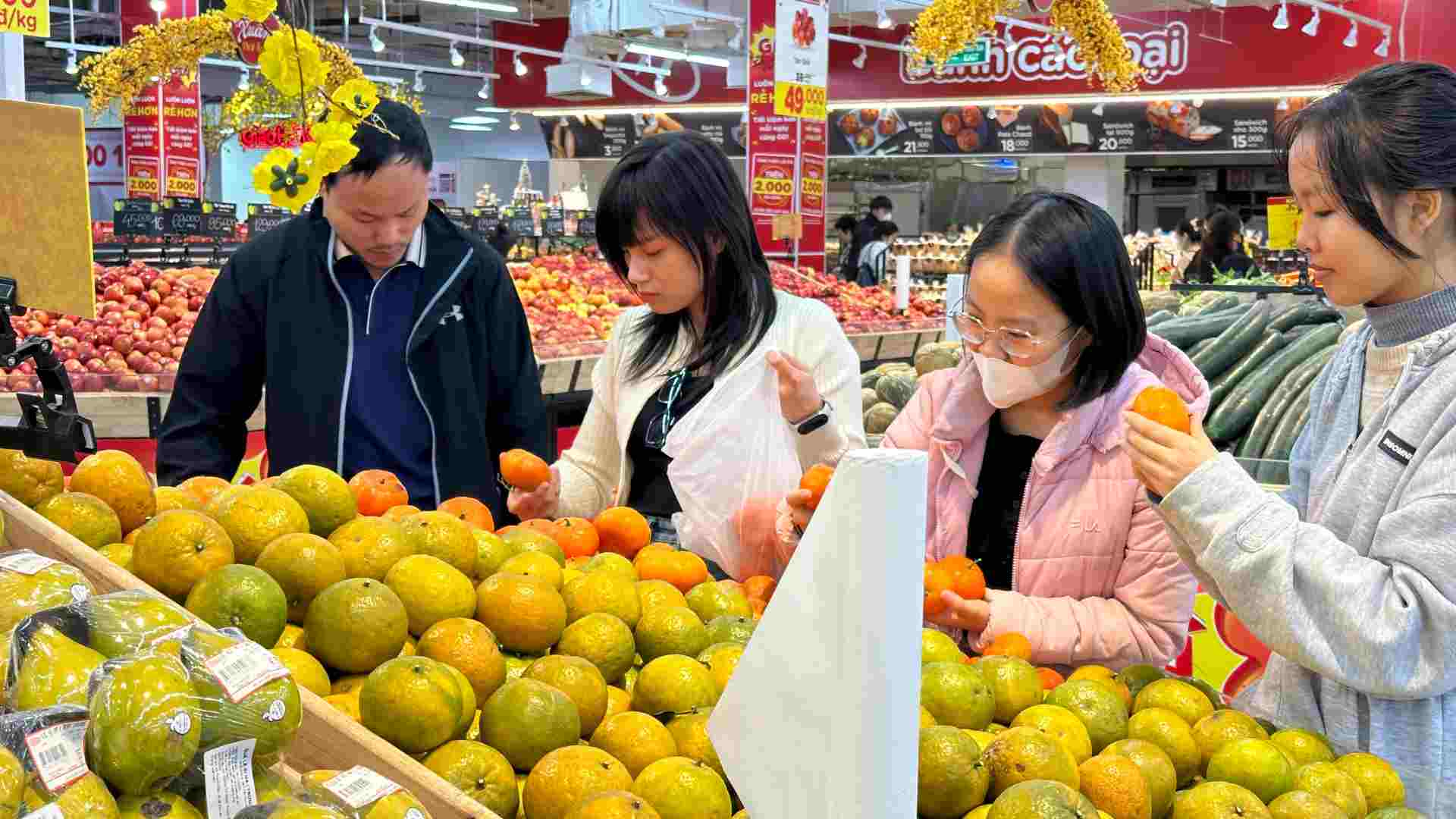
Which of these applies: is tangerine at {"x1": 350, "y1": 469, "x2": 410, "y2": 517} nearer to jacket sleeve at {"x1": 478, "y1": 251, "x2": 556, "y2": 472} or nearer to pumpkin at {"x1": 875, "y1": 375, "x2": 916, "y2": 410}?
jacket sleeve at {"x1": 478, "y1": 251, "x2": 556, "y2": 472}

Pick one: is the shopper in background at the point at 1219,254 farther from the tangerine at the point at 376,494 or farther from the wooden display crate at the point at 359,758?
the wooden display crate at the point at 359,758

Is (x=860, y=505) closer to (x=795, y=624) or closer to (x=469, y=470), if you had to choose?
(x=795, y=624)

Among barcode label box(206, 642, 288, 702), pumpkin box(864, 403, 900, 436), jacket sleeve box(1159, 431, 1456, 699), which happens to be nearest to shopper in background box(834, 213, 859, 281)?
pumpkin box(864, 403, 900, 436)

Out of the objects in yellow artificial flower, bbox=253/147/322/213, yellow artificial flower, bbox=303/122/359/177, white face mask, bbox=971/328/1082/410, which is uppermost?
yellow artificial flower, bbox=303/122/359/177

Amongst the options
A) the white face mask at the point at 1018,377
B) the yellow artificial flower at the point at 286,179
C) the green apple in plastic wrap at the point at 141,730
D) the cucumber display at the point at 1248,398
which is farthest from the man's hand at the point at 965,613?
the cucumber display at the point at 1248,398

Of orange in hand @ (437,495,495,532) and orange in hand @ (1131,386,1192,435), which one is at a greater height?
orange in hand @ (1131,386,1192,435)

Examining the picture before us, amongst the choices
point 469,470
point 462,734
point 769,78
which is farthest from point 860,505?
point 769,78

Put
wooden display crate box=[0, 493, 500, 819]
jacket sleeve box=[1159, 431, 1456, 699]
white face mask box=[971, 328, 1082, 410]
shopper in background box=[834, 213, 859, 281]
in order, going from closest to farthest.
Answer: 1. wooden display crate box=[0, 493, 500, 819]
2. jacket sleeve box=[1159, 431, 1456, 699]
3. white face mask box=[971, 328, 1082, 410]
4. shopper in background box=[834, 213, 859, 281]

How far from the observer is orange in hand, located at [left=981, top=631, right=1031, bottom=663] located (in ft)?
6.37

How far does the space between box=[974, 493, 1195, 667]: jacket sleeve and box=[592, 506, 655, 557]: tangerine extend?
0.62m

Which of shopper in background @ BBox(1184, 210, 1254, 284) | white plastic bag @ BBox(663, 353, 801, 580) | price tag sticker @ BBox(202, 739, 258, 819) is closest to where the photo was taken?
price tag sticker @ BBox(202, 739, 258, 819)

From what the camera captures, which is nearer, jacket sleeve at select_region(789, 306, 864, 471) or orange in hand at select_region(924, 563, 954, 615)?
orange in hand at select_region(924, 563, 954, 615)

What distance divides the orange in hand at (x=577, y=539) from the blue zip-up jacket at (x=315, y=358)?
811mm

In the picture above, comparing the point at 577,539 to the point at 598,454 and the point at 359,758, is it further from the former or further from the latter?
the point at 359,758
